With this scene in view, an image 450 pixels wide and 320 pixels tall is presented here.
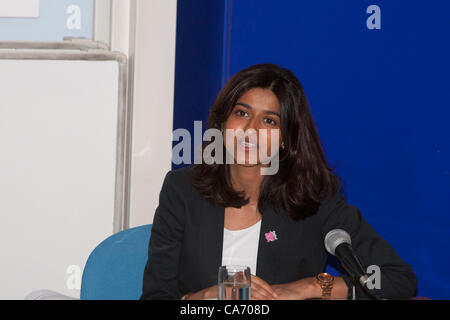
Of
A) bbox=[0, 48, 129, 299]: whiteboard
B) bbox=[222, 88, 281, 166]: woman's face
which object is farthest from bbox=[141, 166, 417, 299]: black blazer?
bbox=[0, 48, 129, 299]: whiteboard

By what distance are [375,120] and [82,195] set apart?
1.43 metres

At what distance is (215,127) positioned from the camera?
2018 mm

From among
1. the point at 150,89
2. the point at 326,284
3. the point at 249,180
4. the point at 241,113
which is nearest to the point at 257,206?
the point at 249,180

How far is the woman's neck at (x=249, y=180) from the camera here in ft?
6.55

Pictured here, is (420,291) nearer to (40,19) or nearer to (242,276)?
(242,276)

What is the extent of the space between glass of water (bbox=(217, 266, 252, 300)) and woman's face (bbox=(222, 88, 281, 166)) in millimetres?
726

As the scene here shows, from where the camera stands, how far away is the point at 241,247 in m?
1.88

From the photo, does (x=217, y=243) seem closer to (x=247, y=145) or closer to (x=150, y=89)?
(x=247, y=145)

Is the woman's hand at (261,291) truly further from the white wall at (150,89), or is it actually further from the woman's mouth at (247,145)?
the white wall at (150,89)

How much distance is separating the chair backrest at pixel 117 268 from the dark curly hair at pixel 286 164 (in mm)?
309

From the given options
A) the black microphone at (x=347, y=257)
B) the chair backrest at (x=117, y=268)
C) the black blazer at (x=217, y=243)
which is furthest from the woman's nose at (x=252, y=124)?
the black microphone at (x=347, y=257)

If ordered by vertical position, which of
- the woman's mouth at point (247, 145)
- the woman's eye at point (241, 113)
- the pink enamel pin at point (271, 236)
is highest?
the woman's eye at point (241, 113)

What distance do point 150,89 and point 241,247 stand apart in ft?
2.82

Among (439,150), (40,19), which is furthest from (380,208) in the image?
(40,19)
